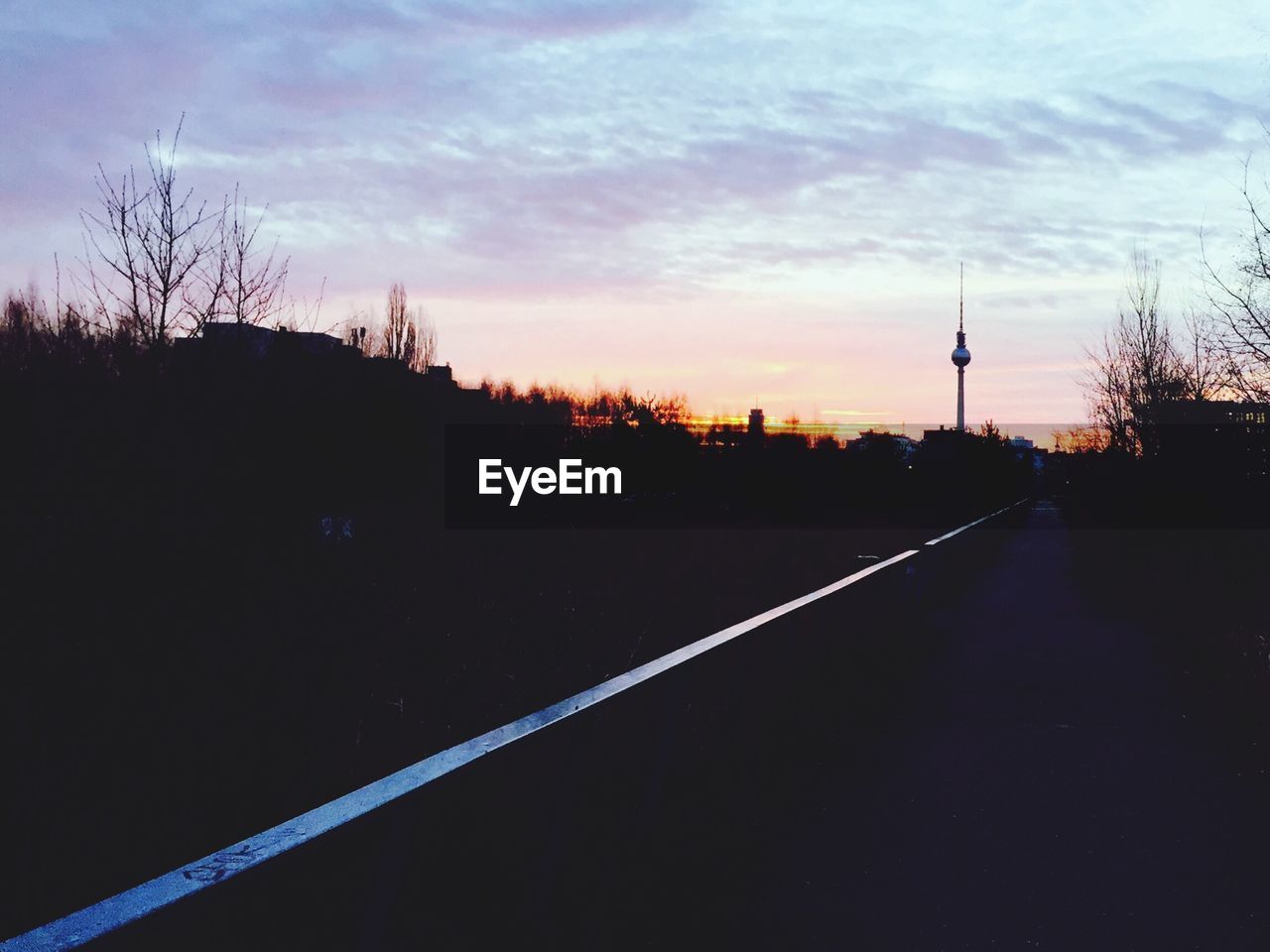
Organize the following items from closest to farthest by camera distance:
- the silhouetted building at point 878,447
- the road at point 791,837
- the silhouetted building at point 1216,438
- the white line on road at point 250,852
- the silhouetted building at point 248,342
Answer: the white line on road at point 250,852, the road at point 791,837, the silhouetted building at point 248,342, the silhouetted building at point 1216,438, the silhouetted building at point 878,447

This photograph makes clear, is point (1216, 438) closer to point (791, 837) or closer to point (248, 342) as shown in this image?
point (248, 342)

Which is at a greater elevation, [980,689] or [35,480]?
[35,480]

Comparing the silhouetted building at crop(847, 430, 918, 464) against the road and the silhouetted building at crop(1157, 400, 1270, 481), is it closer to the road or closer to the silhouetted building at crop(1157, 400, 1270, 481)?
the silhouetted building at crop(1157, 400, 1270, 481)

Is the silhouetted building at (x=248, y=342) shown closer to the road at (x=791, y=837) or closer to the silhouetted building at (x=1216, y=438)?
the road at (x=791, y=837)

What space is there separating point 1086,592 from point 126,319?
15.2 metres

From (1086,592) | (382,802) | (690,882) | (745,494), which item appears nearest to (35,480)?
(690,882)

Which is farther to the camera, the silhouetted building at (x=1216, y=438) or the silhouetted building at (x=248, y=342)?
the silhouetted building at (x=1216, y=438)

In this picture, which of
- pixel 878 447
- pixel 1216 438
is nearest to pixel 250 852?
pixel 1216 438

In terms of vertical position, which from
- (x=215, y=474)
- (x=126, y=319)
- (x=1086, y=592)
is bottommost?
(x=1086, y=592)

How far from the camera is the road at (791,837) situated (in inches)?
113

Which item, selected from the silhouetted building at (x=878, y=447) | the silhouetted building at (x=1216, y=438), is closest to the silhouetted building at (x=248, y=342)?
the silhouetted building at (x=1216, y=438)

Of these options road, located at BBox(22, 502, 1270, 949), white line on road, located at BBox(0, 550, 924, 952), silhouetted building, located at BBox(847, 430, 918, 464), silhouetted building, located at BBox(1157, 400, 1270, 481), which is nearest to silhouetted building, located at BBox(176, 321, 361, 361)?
road, located at BBox(22, 502, 1270, 949)

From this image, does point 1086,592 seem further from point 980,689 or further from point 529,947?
point 529,947

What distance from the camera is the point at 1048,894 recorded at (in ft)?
13.9
